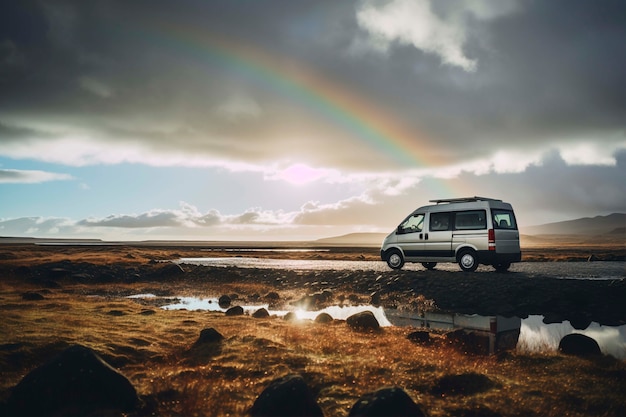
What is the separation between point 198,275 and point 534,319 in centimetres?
2386

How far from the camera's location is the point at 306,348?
11.5m

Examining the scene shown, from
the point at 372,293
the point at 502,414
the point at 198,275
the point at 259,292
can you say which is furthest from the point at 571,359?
the point at 198,275

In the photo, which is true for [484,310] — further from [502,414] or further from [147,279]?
[147,279]

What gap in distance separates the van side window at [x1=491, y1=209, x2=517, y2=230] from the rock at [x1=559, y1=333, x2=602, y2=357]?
921 centimetres

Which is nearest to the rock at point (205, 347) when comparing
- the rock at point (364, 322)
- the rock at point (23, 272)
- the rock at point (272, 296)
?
the rock at point (364, 322)

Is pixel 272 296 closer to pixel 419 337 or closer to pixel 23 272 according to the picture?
pixel 419 337

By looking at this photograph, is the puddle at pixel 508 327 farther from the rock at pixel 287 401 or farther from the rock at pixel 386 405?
the rock at pixel 287 401

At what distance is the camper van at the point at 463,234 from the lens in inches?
778

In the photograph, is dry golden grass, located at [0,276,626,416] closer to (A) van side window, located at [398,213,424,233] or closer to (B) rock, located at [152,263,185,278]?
(A) van side window, located at [398,213,424,233]

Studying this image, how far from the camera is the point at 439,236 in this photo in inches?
837

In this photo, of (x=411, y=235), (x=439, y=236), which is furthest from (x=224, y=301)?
(x=439, y=236)

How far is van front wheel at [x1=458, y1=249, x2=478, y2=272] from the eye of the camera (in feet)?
66.9

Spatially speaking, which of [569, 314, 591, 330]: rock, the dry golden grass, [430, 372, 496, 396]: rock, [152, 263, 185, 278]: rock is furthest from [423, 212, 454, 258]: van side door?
[152, 263, 185, 278]: rock

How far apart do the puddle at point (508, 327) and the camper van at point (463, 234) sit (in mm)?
4376
